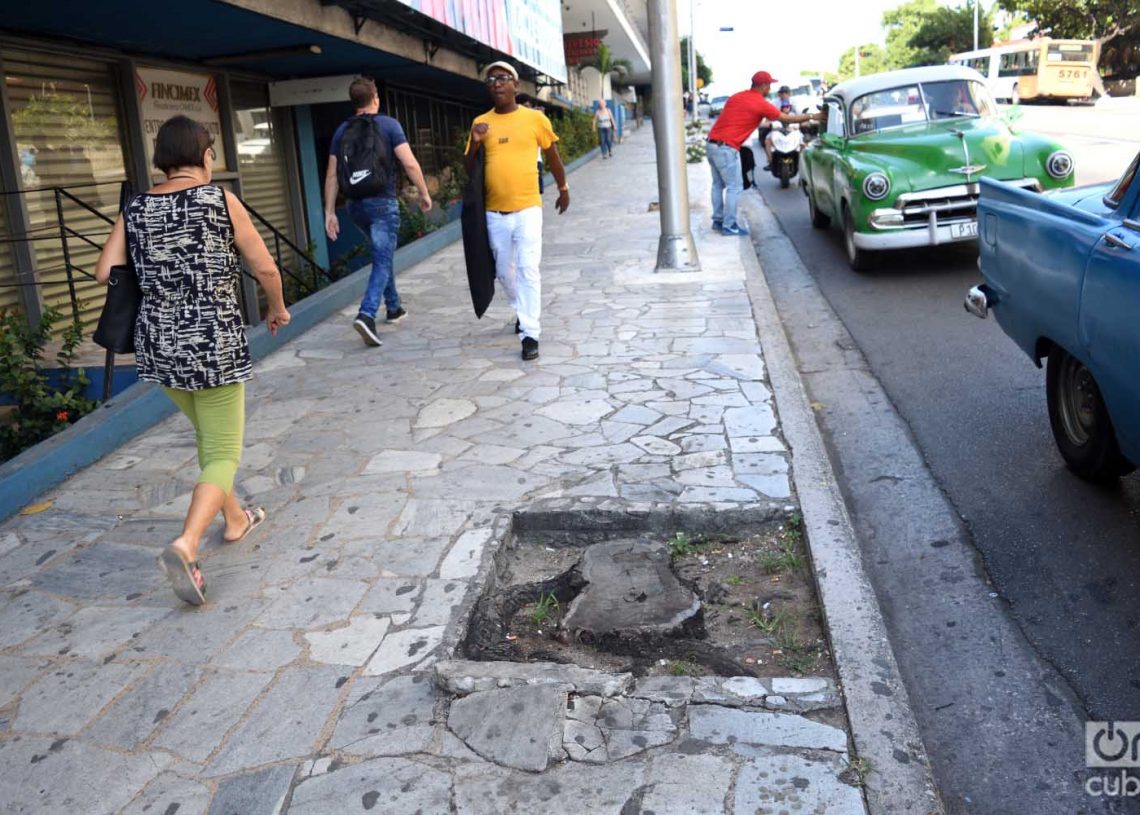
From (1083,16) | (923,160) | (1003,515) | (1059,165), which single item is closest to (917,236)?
(923,160)

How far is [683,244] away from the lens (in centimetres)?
1054

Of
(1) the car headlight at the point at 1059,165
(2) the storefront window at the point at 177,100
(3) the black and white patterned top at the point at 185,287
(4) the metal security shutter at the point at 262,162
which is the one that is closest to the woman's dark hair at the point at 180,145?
(3) the black and white patterned top at the point at 185,287

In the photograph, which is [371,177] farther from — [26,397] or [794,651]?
[794,651]

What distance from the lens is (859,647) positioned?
137 inches

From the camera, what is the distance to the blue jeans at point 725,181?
11.8 m

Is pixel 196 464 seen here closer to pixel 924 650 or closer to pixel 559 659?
pixel 559 659

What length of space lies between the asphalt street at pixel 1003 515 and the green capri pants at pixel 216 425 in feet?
8.67

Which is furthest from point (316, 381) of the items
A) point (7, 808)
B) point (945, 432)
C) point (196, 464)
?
point (7, 808)

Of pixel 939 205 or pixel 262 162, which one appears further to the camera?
pixel 262 162

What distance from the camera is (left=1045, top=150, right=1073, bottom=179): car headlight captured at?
912 cm

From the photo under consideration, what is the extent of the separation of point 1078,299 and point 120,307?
12.3ft

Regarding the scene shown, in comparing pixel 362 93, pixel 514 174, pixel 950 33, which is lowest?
pixel 514 174

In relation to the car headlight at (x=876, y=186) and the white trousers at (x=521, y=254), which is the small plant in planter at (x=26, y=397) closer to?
the white trousers at (x=521, y=254)

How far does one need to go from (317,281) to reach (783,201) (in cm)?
797
